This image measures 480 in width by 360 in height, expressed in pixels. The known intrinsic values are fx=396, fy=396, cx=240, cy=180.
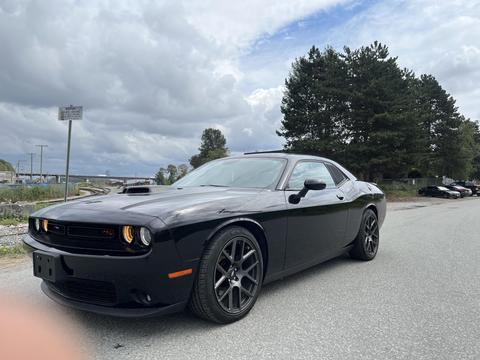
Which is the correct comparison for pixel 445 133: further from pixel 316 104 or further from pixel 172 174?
pixel 172 174

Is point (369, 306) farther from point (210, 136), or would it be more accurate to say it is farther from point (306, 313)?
point (210, 136)

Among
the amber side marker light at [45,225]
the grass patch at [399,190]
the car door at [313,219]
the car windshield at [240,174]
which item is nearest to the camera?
the amber side marker light at [45,225]

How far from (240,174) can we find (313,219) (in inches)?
33.8

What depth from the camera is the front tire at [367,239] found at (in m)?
5.14

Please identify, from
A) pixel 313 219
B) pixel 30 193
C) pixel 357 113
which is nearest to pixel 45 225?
pixel 313 219

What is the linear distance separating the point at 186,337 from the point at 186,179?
2.09 m

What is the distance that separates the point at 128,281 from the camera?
2535 mm

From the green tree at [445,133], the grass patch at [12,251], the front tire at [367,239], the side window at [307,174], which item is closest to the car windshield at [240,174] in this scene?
the side window at [307,174]

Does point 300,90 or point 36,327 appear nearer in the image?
point 36,327

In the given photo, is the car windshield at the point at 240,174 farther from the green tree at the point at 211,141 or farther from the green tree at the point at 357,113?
the green tree at the point at 211,141

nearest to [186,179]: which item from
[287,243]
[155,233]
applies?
[287,243]

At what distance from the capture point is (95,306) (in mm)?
2648

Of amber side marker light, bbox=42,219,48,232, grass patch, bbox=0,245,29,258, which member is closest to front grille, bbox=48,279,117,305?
amber side marker light, bbox=42,219,48,232

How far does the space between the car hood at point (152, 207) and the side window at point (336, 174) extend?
1757 mm
